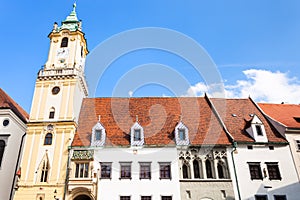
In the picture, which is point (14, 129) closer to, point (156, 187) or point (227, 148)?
point (156, 187)

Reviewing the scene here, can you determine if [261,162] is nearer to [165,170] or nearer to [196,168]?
[196,168]

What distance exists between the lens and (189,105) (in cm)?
3152

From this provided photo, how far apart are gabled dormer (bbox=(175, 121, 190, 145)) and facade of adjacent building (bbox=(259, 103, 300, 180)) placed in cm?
998

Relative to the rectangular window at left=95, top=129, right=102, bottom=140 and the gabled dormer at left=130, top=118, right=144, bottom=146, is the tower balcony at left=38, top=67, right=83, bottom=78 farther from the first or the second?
the gabled dormer at left=130, top=118, right=144, bottom=146

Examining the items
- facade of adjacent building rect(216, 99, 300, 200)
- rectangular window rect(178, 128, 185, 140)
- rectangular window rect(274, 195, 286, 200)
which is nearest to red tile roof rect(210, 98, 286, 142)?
facade of adjacent building rect(216, 99, 300, 200)

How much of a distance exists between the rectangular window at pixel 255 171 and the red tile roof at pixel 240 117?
8.18ft

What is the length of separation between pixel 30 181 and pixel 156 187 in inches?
458

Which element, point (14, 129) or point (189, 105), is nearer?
point (14, 129)

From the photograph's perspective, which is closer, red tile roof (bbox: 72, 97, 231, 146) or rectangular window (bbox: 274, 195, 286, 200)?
rectangular window (bbox: 274, 195, 286, 200)

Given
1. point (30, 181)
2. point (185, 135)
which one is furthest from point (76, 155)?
point (185, 135)

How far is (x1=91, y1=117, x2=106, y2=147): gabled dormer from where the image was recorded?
84.4 feet

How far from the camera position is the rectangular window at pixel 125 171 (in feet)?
79.3

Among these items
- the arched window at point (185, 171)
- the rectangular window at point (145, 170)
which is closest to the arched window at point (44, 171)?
the rectangular window at point (145, 170)

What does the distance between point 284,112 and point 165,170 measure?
1678cm
